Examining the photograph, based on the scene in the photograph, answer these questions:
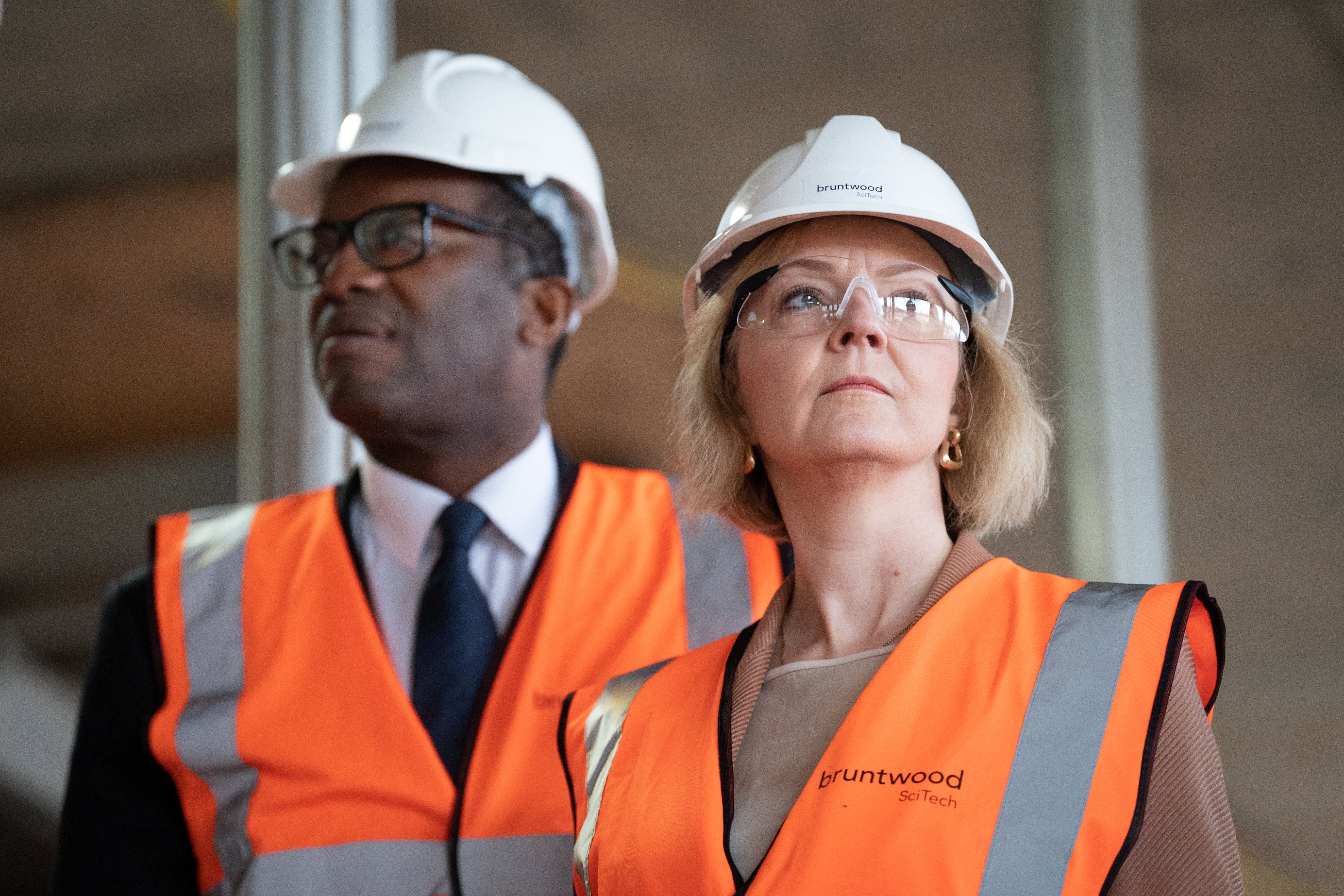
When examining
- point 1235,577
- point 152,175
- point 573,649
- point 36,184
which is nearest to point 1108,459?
point 573,649

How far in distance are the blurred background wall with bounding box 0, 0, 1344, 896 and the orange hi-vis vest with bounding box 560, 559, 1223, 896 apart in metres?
3.36

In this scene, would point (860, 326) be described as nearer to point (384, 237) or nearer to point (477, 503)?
point (477, 503)

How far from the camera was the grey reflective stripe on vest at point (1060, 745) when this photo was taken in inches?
64.3

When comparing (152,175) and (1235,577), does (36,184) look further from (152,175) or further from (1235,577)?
(1235,577)

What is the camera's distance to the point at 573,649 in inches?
108

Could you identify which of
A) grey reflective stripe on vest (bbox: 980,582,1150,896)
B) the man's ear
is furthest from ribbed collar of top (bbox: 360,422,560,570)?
grey reflective stripe on vest (bbox: 980,582,1150,896)

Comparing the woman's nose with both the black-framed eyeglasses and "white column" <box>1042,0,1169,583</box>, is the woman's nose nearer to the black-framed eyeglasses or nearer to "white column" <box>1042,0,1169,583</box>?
the black-framed eyeglasses

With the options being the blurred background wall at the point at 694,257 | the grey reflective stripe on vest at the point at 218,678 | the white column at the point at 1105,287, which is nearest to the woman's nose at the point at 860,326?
the grey reflective stripe on vest at the point at 218,678

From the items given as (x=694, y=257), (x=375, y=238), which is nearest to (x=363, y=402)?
(x=375, y=238)

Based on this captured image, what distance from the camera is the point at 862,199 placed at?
2143mm

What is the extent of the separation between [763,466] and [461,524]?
821 millimetres

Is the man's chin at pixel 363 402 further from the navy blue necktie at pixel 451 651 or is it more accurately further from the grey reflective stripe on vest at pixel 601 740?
the grey reflective stripe on vest at pixel 601 740

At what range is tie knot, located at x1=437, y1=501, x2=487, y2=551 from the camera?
289 cm

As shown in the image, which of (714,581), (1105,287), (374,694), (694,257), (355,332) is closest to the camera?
(374,694)
